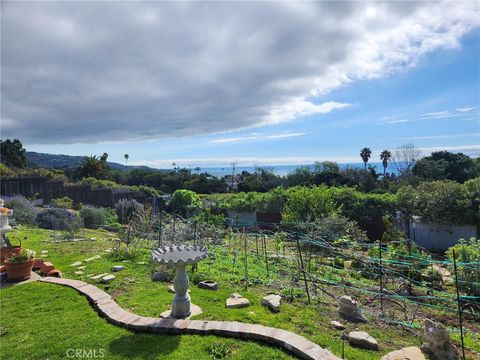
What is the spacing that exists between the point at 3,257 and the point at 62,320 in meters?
2.53

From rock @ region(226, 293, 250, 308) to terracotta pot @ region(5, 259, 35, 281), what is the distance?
328cm

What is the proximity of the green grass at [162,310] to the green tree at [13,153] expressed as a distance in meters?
29.3

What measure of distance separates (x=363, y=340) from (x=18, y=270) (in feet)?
16.3

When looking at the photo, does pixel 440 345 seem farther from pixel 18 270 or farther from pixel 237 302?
pixel 18 270

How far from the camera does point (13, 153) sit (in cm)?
3020

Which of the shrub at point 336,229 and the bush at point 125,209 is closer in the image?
the shrub at point 336,229

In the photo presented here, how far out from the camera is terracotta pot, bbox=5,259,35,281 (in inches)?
199

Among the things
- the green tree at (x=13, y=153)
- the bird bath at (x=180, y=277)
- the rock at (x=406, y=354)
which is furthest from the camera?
the green tree at (x=13, y=153)

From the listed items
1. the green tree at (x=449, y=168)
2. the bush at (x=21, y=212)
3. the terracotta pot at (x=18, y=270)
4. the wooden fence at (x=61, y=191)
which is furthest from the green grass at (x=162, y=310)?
the green tree at (x=449, y=168)

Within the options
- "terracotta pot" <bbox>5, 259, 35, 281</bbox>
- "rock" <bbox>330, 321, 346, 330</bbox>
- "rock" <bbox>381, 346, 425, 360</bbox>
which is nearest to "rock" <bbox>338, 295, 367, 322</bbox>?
"rock" <bbox>330, 321, 346, 330</bbox>

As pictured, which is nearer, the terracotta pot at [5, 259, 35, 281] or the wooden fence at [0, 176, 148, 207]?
the terracotta pot at [5, 259, 35, 281]

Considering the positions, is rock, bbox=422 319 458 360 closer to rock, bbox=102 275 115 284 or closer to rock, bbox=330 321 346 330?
rock, bbox=330 321 346 330

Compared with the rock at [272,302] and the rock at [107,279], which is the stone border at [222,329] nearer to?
the rock at [272,302]

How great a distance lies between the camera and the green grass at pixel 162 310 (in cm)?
315
